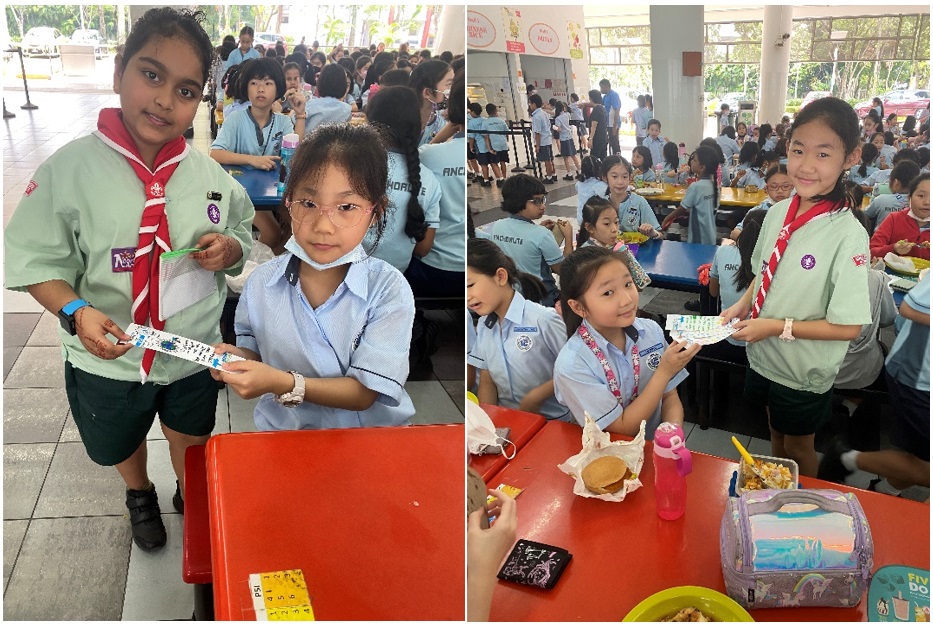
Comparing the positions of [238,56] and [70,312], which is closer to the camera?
[70,312]

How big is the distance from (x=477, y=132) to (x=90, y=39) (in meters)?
0.79

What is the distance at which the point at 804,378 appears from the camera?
1.56m

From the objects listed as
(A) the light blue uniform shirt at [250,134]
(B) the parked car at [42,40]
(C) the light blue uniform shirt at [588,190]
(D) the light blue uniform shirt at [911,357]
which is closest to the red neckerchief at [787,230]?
(D) the light blue uniform shirt at [911,357]

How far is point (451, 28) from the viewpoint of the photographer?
141cm

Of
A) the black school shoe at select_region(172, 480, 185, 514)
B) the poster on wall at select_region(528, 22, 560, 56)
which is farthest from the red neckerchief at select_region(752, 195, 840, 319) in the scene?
the black school shoe at select_region(172, 480, 185, 514)

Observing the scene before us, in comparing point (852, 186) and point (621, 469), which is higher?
point (852, 186)

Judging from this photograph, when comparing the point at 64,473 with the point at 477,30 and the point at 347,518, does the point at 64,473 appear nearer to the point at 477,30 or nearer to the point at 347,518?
the point at 347,518

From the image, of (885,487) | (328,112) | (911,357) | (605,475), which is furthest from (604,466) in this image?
(328,112)

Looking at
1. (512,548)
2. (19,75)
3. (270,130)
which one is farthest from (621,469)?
(19,75)

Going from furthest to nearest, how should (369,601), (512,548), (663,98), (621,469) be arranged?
(663,98) → (621,469) → (512,548) → (369,601)

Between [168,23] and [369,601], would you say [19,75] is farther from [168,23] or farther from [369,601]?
[369,601]

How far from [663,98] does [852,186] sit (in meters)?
0.43

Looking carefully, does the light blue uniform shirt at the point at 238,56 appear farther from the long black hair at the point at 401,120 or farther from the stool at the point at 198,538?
the stool at the point at 198,538

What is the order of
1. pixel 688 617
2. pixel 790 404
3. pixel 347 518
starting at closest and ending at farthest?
pixel 688 617 → pixel 347 518 → pixel 790 404
